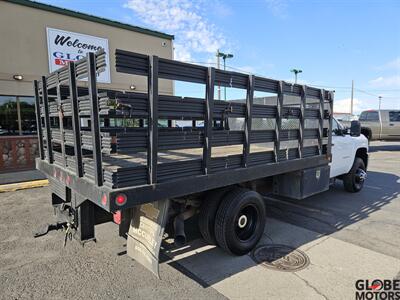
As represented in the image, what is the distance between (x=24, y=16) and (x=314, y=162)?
10.8 m

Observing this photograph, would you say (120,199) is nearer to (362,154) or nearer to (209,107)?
(209,107)

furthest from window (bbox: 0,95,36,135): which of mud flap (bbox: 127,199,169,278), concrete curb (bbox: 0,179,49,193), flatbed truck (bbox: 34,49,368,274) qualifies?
mud flap (bbox: 127,199,169,278)

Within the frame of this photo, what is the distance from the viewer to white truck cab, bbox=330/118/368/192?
5785 millimetres

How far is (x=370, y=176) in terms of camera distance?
922 centimetres

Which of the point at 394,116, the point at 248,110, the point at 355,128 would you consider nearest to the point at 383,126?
the point at 394,116

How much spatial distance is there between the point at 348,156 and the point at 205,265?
14.2ft

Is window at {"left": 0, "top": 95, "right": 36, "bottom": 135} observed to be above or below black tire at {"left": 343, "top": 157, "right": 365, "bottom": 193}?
above

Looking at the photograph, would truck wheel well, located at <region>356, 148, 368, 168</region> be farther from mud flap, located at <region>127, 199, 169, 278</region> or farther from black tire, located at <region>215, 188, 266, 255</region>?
mud flap, located at <region>127, 199, 169, 278</region>

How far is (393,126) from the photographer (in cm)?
1600

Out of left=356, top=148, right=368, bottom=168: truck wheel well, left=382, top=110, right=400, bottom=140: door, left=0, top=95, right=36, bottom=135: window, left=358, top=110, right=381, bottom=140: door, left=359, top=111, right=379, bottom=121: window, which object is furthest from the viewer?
left=359, top=111, right=379, bottom=121: window

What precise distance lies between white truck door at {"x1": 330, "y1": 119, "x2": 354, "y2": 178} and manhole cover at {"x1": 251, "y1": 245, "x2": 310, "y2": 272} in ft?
8.10

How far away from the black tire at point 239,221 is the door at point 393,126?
612 inches

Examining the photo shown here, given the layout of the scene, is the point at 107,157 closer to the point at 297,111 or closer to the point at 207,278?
the point at 207,278

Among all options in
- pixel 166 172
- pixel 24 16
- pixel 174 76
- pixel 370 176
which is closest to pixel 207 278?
pixel 166 172
